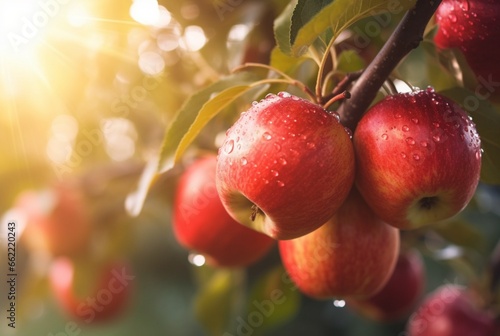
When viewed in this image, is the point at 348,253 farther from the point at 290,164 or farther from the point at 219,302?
the point at 219,302

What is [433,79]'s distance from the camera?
99 cm

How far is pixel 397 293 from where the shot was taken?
1.40 m

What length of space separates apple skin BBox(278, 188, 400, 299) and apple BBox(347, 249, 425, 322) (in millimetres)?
490

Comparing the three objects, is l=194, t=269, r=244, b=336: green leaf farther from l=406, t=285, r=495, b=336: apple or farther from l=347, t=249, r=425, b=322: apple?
l=406, t=285, r=495, b=336: apple

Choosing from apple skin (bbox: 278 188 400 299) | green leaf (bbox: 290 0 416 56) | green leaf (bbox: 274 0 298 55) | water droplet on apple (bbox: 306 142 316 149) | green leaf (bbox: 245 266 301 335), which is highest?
green leaf (bbox: 290 0 416 56)

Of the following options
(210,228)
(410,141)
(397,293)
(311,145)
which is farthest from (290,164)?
(397,293)

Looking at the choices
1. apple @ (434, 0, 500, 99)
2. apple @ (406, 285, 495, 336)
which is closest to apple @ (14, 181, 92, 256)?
apple @ (406, 285, 495, 336)

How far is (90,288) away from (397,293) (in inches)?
33.5

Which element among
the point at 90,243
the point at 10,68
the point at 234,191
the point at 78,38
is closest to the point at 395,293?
the point at 234,191

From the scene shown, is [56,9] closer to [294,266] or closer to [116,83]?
[116,83]

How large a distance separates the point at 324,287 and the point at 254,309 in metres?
0.71

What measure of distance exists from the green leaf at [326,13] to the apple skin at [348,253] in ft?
0.76

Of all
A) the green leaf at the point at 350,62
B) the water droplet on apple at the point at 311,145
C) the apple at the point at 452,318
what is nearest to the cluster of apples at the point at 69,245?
the apple at the point at 452,318

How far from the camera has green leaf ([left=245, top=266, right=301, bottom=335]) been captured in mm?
1504
